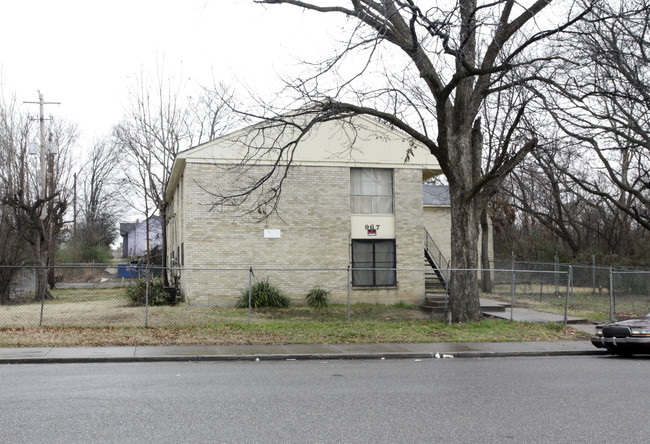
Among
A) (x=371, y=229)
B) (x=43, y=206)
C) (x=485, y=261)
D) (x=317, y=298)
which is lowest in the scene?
(x=317, y=298)

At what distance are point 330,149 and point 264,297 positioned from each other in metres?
6.02

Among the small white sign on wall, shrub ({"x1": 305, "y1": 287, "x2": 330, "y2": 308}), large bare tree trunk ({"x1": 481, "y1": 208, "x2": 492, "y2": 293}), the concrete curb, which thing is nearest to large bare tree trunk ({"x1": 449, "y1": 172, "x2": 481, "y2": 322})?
the concrete curb

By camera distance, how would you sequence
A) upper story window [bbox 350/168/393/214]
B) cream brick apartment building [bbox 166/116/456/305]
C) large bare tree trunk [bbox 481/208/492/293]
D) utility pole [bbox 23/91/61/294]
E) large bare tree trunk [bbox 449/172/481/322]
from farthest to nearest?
large bare tree trunk [bbox 481/208/492/293] → utility pole [bbox 23/91/61/294] → upper story window [bbox 350/168/393/214] → cream brick apartment building [bbox 166/116/456/305] → large bare tree trunk [bbox 449/172/481/322]

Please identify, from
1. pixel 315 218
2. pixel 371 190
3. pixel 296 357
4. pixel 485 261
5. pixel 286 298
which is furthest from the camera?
pixel 485 261

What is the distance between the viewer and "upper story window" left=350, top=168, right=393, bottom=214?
23875 mm

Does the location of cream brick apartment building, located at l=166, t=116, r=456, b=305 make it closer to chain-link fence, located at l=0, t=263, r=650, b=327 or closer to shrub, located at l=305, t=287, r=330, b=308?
chain-link fence, located at l=0, t=263, r=650, b=327

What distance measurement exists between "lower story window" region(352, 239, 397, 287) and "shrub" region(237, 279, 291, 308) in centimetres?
292

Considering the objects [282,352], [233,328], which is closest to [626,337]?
[282,352]

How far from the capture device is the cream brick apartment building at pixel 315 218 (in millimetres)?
22438

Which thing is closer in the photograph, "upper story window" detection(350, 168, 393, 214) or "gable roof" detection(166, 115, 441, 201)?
"gable roof" detection(166, 115, 441, 201)

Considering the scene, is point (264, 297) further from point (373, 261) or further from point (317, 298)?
point (373, 261)

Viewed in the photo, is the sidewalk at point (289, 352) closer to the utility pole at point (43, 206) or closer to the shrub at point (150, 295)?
the shrub at point (150, 295)

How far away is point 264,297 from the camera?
21.7m

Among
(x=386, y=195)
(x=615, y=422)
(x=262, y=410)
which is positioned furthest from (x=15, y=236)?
(x=615, y=422)
